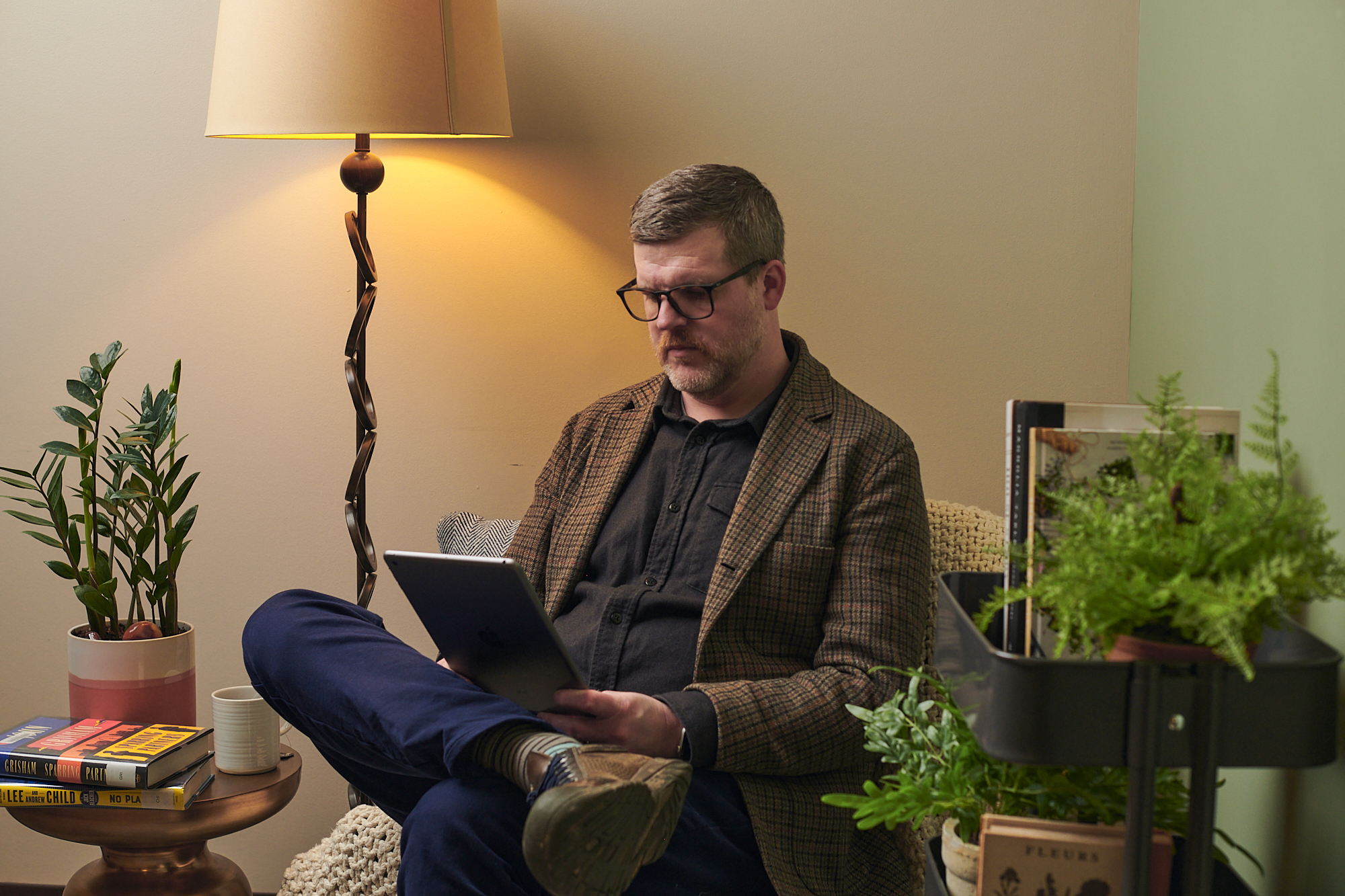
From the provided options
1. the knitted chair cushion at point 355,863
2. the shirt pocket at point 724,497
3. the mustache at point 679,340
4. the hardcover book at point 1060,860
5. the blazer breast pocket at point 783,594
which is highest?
Answer: the mustache at point 679,340

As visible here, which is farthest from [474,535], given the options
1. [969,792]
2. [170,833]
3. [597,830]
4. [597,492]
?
[969,792]

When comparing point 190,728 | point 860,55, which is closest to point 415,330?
point 190,728

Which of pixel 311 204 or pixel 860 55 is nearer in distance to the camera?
pixel 860 55

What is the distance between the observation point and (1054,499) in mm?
868

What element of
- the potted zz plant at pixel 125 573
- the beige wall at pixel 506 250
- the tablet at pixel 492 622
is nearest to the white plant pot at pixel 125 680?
the potted zz plant at pixel 125 573

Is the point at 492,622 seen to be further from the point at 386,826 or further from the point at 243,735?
the point at 243,735

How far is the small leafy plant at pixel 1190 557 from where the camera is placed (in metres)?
0.70

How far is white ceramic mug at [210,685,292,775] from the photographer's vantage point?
1614 mm

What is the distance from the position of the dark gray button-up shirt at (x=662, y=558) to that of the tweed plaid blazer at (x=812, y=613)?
0.04 m

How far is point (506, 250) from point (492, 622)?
98 cm

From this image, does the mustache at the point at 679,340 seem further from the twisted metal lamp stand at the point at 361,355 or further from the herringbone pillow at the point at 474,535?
the twisted metal lamp stand at the point at 361,355

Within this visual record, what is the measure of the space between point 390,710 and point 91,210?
4.50ft

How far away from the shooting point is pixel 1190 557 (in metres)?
0.72

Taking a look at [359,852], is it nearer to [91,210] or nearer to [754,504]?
[754,504]
